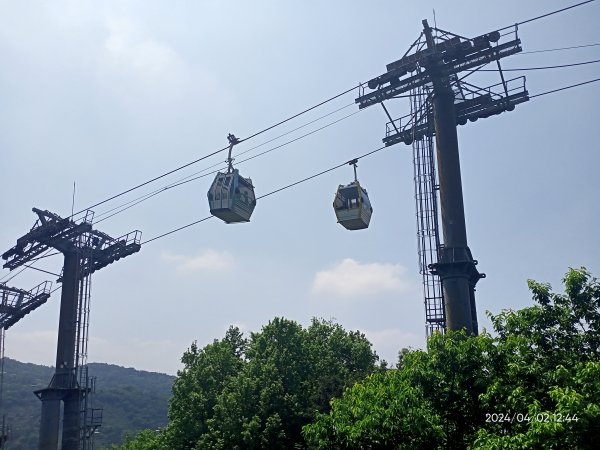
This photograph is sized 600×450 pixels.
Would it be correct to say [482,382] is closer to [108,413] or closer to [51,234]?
[51,234]

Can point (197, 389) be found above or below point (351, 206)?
below

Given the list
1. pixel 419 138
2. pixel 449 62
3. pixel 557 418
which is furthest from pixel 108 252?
pixel 557 418

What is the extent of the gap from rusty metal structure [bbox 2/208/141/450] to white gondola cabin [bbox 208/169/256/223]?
2801 cm

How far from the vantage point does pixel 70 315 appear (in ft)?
167

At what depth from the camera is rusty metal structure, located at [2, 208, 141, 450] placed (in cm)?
4906

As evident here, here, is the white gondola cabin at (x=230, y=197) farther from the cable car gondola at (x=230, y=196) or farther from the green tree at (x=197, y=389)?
the green tree at (x=197, y=389)

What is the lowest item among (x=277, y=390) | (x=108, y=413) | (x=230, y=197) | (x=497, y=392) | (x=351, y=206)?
(x=497, y=392)

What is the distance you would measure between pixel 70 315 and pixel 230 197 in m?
30.3

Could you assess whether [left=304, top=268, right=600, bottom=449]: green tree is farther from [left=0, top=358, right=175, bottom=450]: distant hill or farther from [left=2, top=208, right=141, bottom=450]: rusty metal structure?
[left=0, top=358, right=175, bottom=450]: distant hill

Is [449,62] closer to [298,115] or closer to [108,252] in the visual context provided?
[298,115]

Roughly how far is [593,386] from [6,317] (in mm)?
52295

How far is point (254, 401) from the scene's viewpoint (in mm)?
38688

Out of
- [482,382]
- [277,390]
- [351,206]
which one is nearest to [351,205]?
[351,206]

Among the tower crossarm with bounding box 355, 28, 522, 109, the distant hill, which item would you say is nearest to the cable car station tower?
the tower crossarm with bounding box 355, 28, 522, 109
